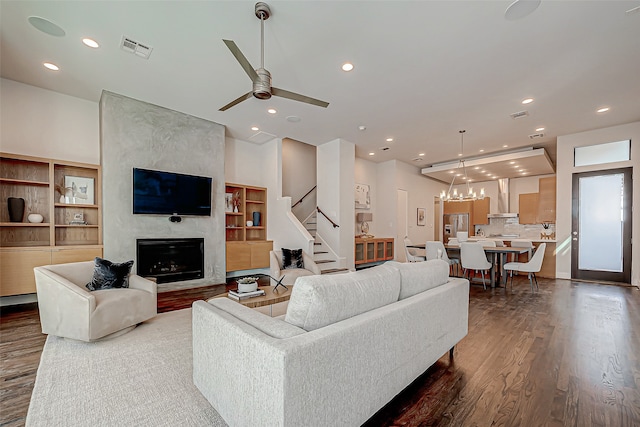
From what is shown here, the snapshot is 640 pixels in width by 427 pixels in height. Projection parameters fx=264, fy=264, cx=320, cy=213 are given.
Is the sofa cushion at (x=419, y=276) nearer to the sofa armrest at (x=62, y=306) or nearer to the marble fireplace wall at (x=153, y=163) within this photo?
the sofa armrest at (x=62, y=306)

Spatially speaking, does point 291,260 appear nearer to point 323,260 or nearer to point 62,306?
point 323,260

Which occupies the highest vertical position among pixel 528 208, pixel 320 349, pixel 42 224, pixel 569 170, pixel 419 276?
pixel 569 170

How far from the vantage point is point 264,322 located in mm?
1365

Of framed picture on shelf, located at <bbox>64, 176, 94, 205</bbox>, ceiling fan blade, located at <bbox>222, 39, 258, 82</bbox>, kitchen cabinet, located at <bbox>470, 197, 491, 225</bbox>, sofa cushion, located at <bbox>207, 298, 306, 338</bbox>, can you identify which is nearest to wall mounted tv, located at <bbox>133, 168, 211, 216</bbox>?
framed picture on shelf, located at <bbox>64, 176, 94, 205</bbox>

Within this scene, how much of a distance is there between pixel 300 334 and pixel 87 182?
5.05 metres

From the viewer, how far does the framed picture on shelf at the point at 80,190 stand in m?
4.24

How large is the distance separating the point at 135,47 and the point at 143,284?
9.18 ft

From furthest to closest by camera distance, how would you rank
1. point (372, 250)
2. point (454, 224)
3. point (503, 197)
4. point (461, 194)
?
point (454, 224)
point (503, 197)
point (461, 194)
point (372, 250)

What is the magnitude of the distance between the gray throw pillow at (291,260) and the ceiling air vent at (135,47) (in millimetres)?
3572

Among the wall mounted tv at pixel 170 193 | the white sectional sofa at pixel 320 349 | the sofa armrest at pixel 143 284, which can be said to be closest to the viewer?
the white sectional sofa at pixel 320 349

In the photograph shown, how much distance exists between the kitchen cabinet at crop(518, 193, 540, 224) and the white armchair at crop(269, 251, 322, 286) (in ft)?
26.3

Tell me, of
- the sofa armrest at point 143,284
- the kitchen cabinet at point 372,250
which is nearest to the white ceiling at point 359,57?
the sofa armrest at point 143,284

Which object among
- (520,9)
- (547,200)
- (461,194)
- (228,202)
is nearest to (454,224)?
(461,194)

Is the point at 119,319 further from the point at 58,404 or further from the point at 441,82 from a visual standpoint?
the point at 441,82
